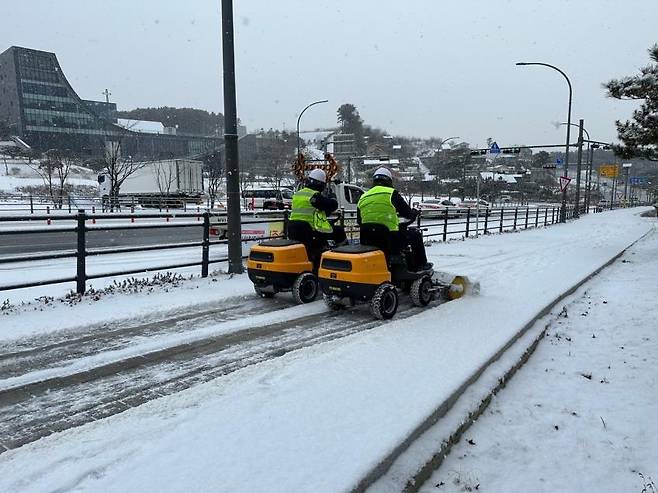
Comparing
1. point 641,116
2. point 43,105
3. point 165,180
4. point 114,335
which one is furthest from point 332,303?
point 43,105

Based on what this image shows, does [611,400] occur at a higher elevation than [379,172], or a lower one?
lower

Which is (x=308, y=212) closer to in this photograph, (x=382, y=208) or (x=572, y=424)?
(x=382, y=208)

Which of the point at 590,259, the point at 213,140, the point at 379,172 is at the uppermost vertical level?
the point at 213,140

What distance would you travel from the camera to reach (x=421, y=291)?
705 centimetres

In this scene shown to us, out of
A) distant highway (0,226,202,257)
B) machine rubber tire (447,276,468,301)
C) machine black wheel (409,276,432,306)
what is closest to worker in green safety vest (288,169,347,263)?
machine black wheel (409,276,432,306)

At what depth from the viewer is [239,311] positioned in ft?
21.9

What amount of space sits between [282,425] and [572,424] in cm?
221

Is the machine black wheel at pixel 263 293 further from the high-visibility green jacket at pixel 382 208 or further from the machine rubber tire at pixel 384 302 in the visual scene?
the high-visibility green jacket at pixel 382 208

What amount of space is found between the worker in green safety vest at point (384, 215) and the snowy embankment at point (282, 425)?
1.30 meters

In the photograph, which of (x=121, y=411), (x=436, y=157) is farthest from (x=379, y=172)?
(x=436, y=157)

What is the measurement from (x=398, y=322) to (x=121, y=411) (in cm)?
320

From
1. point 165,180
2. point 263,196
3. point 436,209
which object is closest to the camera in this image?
point 436,209

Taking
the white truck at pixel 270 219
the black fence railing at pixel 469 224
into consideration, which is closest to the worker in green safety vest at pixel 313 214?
the white truck at pixel 270 219

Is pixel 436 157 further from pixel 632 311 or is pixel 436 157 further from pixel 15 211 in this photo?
pixel 632 311
